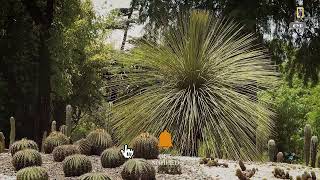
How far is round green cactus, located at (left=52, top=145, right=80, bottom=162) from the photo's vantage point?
7.30 m

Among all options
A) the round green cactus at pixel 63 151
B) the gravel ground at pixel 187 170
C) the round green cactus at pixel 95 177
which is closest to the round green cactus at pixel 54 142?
the gravel ground at pixel 187 170

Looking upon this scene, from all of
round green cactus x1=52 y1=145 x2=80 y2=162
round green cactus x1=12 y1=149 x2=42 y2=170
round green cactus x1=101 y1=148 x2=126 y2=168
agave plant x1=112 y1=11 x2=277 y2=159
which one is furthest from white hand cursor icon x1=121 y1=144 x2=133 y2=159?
agave plant x1=112 y1=11 x2=277 y2=159

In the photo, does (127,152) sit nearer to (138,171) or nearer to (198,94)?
(138,171)

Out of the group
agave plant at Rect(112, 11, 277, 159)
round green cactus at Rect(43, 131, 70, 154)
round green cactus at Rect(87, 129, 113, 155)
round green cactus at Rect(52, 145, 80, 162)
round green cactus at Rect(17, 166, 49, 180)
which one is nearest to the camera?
round green cactus at Rect(17, 166, 49, 180)

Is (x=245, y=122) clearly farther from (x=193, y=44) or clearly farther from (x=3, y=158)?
(x=3, y=158)

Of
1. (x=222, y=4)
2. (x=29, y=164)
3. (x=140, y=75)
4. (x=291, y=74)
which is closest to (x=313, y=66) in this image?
(x=291, y=74)

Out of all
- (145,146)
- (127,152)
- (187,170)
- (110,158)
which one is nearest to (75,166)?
(110,158)

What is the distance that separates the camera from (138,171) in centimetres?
624

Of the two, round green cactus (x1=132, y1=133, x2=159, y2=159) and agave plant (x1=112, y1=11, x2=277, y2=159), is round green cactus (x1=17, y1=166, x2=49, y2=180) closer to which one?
round green cactus (x1=132, y1=133, x2=159, y2=159)

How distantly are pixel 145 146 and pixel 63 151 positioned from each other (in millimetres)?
1037

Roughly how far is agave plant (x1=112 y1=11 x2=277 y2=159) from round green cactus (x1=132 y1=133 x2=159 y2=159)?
0.74 metres

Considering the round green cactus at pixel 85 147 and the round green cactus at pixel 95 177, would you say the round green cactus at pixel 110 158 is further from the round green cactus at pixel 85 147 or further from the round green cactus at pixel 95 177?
the round green cactus at pixel 95 177

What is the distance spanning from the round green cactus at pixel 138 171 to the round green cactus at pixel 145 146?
0.93 m

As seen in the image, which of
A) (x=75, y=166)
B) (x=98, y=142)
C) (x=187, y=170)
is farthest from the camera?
(x=98, y=142)
